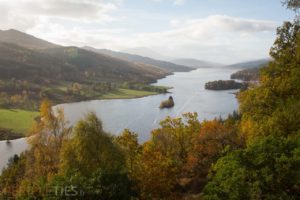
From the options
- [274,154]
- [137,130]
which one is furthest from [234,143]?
[137,130]

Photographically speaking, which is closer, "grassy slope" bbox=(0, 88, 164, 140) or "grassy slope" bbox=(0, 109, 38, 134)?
"grassy slope" bbox=(0, 88, 164, 140)

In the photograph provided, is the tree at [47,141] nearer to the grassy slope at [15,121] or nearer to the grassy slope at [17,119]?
the grassy slope at [15,121]

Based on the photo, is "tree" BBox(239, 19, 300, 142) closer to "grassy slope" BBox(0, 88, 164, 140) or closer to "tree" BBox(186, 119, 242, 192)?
"tree" BBox(186, 119, 242, 192)

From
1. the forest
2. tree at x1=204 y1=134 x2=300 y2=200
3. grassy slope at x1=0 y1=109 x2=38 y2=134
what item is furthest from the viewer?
grassy slope at x1=0 y1=109 x2=38 y2=134

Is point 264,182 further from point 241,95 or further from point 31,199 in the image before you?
point 31,199

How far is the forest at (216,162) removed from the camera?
72.3 ft

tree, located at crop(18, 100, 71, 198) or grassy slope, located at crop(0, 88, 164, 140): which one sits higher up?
tree, located at crop(18, 100, 71, 198)

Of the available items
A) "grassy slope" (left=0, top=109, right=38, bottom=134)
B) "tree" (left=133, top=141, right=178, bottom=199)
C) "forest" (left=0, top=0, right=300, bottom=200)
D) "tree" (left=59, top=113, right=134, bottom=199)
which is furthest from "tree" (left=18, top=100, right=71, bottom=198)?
"grassy slope" (left=0, top=109, right=38, bottom=134)

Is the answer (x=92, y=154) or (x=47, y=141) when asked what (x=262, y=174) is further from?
(x=47, y=141)

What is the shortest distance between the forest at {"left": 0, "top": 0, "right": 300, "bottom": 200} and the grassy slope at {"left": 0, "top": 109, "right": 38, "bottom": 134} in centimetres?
11146

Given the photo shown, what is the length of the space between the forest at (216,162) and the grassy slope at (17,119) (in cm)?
11146

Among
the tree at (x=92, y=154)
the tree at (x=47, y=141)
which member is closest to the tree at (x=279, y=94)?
the tree at (x=92, y=154)

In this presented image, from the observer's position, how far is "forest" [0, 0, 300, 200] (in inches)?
868

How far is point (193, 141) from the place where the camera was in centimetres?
6344
